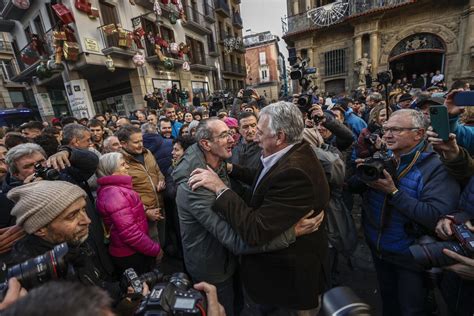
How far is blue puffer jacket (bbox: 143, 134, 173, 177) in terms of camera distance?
3.66 meters

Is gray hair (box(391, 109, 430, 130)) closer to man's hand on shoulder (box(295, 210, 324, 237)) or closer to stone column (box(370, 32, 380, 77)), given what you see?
man's hand on shoulder (box(295, 210, 324, 237))

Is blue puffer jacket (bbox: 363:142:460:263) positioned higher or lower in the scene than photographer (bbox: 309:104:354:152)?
lower

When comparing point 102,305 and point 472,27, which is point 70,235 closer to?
point 102,305

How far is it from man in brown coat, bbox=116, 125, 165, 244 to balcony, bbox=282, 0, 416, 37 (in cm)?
1760

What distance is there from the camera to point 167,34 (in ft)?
49.6

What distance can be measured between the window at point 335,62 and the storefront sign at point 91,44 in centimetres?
1522

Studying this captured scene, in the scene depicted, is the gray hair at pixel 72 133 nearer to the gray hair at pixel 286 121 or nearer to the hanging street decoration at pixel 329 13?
the gray hair at pixel 286 121

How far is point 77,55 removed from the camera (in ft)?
32.8

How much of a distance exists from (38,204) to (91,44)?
39.1ft

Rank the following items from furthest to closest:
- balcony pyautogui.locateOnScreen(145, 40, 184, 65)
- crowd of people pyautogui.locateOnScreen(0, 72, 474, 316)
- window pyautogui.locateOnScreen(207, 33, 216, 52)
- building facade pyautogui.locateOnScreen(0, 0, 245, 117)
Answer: window pyautogui.locateOnScreen(207, 33, 216, 52)
balcony pyautogui.locateOnScreen(145, 40, 184, 65)
building facade pyautogui.locateOnScreen(0, 0, 245, 117)
crowd of people pyautogui.locateOnScreen(0, 72, 474, 316)

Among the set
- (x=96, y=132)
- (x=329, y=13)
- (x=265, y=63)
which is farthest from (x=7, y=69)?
(x=265, y=63)

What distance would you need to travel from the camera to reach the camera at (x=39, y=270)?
37.9 inches

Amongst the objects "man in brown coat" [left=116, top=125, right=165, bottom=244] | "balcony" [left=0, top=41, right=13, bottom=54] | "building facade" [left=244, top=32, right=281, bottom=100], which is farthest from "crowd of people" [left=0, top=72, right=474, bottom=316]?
"building facade" [left=244, top=32, right=281, bottom=100]

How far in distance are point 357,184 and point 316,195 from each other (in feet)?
2.86
